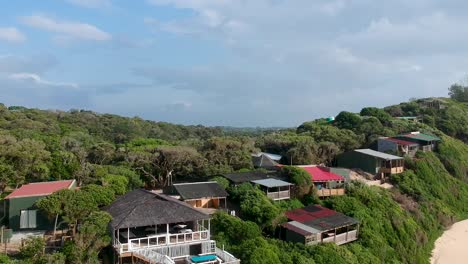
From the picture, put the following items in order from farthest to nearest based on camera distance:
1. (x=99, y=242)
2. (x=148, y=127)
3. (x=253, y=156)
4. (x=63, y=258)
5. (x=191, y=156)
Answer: (x=148, y=127), (x=253, y=156), (x=191, y=156), (x=99, y=242), (x=63, y=258)

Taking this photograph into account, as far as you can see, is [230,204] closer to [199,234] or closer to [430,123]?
[199,234]

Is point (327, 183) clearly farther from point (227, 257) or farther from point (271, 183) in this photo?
point (227, 257)

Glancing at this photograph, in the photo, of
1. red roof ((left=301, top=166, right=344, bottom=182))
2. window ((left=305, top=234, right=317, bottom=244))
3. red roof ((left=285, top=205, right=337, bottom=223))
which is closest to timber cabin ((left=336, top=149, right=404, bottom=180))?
red roof ((left=301, top=166, right=344, bottom=182))

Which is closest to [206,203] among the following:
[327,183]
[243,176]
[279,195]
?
[243,176]

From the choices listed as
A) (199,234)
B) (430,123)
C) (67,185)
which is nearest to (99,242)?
(199,234)

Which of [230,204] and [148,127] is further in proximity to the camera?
[148,127]
